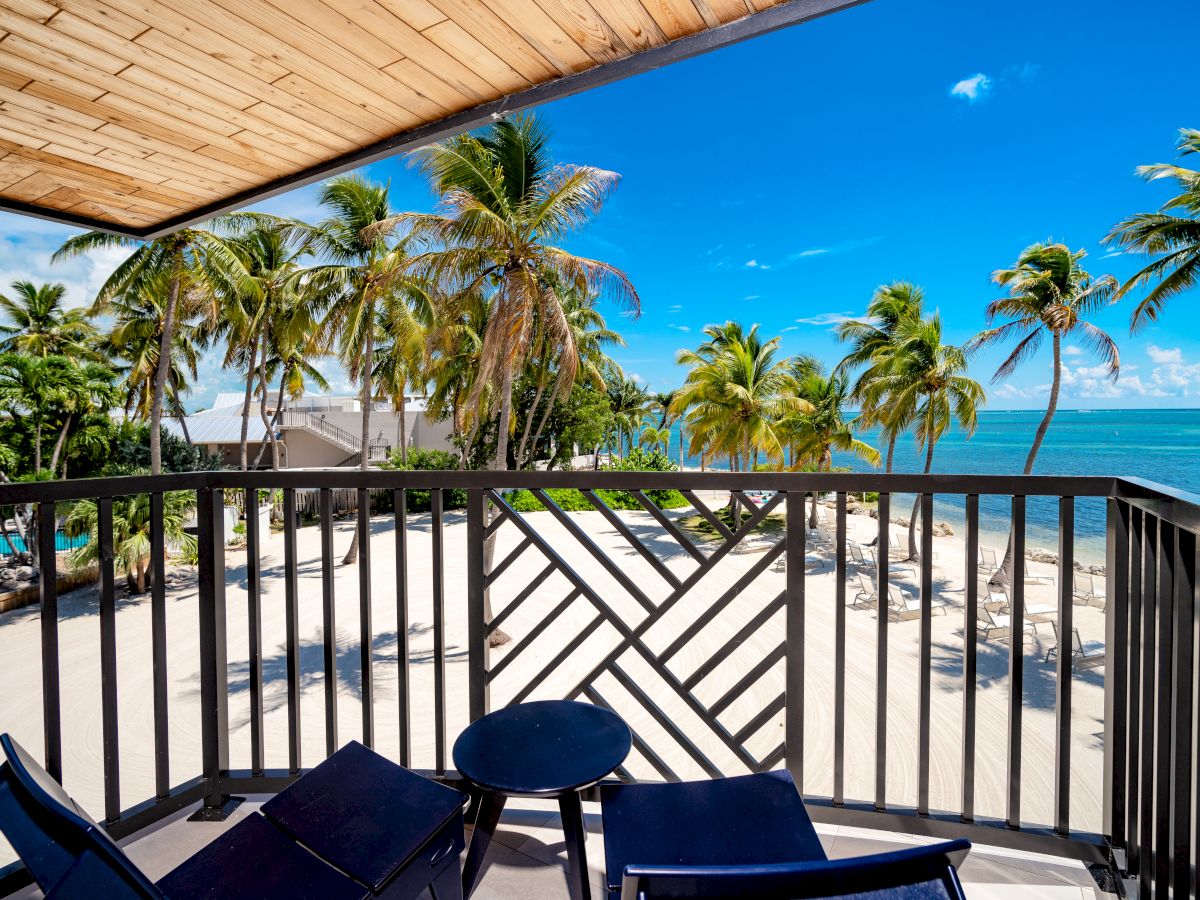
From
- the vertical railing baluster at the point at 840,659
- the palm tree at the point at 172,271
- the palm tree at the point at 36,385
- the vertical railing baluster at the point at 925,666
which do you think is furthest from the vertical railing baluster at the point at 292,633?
the palm tree at the point at 36,385

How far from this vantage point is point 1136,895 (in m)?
1.42

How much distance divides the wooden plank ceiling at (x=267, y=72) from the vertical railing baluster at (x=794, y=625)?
48.5 inches

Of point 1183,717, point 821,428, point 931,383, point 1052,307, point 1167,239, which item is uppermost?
point 1167,239

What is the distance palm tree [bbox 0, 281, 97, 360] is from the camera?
862 inches

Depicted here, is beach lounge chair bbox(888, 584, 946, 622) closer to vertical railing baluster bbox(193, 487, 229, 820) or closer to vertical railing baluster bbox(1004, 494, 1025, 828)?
vertical railing baluster bbox(1004, 494, 1025, 828)

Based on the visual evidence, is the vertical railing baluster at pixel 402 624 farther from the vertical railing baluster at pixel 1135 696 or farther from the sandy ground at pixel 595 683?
the sandy ground at pixel 595 683

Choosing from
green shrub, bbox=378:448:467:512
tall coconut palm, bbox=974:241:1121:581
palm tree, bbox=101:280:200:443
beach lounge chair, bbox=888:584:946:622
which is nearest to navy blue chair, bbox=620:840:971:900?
beach lounge chair, bbox=888:584:946:622

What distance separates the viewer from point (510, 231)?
10.9 m

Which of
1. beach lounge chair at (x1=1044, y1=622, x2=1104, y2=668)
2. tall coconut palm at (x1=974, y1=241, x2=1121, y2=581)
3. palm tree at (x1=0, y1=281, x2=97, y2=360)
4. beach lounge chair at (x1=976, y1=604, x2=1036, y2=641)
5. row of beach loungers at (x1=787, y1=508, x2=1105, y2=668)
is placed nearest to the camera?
beach lounge chair at (x1=1044, y1=622, x2=1104, y2=668)

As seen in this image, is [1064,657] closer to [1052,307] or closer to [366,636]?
[366,636]

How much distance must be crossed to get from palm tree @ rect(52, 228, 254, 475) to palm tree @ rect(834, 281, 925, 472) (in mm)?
18237

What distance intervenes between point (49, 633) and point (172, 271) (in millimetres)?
15842

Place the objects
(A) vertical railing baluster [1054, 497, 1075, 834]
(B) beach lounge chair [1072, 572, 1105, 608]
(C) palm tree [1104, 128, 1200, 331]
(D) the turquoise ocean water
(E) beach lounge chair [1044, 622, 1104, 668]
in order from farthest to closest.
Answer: (D) the turquoise ocean water → (C) palm tree [1104, 128, 1200, 331] → (B) beach lounge chair [1072, 572, 1105, 608] → (E) beach lounge chair [1044, 622, 1104, 668] → (A) vertical railing baluster [1054, 497, 1075, 834]

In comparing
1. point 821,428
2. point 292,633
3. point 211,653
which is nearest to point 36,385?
point 211,653
